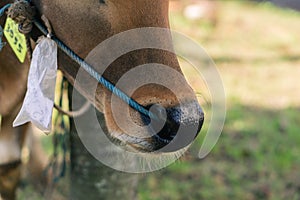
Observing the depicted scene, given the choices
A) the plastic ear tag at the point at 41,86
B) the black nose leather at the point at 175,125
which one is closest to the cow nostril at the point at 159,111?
the black nose leather at the point at 175,125

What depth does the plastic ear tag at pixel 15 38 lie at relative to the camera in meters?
2.57

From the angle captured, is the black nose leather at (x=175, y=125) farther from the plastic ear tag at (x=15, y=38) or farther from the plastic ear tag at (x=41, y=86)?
the plastic ear tag at (x=15, y=38)

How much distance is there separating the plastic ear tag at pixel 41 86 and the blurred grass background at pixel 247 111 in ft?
2.26

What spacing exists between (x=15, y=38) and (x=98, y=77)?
0.57m

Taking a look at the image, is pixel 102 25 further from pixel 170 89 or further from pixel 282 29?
pixel 282 29

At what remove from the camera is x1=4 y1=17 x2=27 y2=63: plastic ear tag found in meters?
2.57

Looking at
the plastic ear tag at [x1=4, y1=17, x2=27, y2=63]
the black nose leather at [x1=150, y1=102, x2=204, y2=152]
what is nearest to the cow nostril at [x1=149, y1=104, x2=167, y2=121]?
the black nose leather at [x1=150, y1=102, x2=204, y2=152]

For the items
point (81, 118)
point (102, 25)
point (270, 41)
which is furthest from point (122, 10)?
point (270, 41)

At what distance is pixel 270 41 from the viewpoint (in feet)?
25.5

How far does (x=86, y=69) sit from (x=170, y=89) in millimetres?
338

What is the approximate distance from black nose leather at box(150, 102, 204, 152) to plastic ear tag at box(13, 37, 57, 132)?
46cm

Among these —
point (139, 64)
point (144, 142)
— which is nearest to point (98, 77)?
point (139, 64)

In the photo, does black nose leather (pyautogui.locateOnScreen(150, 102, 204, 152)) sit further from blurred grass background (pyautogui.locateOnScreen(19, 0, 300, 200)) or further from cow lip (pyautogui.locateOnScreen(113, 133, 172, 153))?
blurred grass background (pyautogui.locateOnScreen(19, 0, 300, 200))

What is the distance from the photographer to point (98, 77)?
2238 mm
